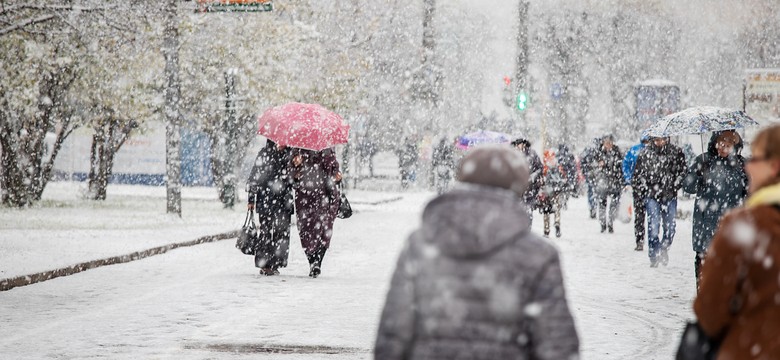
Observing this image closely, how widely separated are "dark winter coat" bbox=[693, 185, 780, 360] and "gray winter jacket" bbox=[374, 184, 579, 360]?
0.49 m

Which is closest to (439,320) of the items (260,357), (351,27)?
(260,357)

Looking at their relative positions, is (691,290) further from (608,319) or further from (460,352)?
(460,352)

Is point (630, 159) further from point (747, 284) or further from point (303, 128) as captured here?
point (747, 284)

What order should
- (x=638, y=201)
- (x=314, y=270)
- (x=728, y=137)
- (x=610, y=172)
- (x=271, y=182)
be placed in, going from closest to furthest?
(x=728, y=137) → (x=271, y=182) → (x=314, y=270) → (x=638, y=201) → (x=610, y=172)

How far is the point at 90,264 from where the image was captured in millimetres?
15523

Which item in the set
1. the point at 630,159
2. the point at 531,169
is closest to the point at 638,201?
the point at 531,169

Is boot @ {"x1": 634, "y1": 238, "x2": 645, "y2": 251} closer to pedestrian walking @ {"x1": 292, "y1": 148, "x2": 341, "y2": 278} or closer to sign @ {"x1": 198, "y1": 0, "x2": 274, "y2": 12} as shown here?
pedestrian walking @ {"x1": 292, "y1": 148, "x2": 341, "y2": 278}

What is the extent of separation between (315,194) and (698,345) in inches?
393

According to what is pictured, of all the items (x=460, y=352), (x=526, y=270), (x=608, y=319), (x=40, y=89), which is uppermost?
(x=40, y=89)

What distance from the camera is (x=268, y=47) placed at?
3184cm

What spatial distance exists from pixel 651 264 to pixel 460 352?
1323 cm

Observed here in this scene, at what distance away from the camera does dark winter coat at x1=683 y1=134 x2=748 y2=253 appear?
440 inches

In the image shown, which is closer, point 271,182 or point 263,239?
point 271,182

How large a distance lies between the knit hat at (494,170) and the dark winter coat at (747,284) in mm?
692
